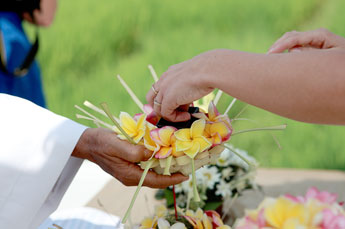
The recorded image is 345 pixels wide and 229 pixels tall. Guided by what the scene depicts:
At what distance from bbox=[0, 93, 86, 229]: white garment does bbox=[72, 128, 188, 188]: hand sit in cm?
4

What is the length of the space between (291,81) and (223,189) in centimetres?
63

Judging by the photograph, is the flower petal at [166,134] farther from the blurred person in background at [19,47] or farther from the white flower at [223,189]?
the blurred person in background at [19,47]

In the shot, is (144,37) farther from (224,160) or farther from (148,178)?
(148,178)

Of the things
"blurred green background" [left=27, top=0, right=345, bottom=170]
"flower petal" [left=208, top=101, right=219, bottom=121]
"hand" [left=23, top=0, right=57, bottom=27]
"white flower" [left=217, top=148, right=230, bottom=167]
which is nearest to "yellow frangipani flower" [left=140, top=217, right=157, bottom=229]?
"flower petal" [left=208, top=101, right=219, bottom=121]

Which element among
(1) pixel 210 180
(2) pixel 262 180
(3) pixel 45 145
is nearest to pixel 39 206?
(3) pixel 45 145

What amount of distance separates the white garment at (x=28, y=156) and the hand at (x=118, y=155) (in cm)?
4

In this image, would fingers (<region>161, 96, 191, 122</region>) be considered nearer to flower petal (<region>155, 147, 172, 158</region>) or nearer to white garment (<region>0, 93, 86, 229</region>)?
flower petal (<region>155, 147, 172, 158</region>)

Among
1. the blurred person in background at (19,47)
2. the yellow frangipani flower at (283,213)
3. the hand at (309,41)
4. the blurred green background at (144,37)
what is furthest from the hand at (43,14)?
the yellow frangipani flower at (283,213)

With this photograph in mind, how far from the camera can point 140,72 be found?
3180 mm

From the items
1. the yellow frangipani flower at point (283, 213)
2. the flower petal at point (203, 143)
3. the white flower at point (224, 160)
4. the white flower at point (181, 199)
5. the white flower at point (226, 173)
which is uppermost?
the white flower at point (224, 160)

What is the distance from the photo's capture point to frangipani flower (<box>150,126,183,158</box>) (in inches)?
34.0

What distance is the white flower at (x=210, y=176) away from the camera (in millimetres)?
1292

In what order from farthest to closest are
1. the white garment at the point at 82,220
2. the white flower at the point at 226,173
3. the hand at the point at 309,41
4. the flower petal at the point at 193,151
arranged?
the white flower at the point at 226,173 < the white garment at the point at 82,220 < the hand at the point at 309,41 < the flower petal at the point at 193,151

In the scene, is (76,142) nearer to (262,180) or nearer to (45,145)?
(45,145)
